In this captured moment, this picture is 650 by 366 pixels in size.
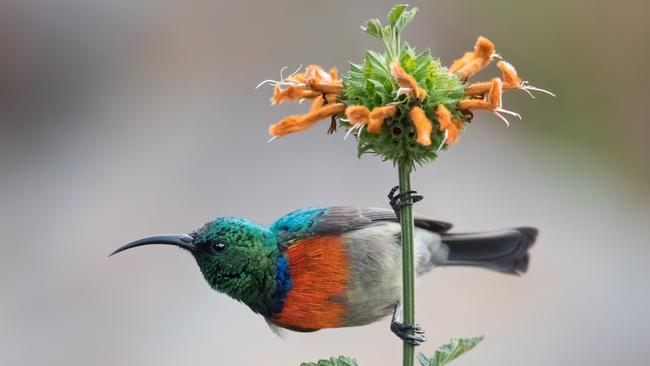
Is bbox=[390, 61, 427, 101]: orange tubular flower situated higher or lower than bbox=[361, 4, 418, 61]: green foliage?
lower

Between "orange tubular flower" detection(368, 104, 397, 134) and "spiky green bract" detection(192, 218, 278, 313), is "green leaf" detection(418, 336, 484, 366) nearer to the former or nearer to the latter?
"orange tubular flower" detection(368, 104, 397, 134)

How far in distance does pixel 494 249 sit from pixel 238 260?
125cm

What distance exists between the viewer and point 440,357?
1538 millimetres

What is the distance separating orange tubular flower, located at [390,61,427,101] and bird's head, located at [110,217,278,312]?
77 cm

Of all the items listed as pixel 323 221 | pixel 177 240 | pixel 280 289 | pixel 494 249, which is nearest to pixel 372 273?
pixel 323 221

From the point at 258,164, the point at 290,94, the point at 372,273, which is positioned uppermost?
the point at 258,164

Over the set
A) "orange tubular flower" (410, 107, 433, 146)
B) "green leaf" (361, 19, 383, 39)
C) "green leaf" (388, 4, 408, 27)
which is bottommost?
"orange tubular flower" (410, 107, 433, 146)

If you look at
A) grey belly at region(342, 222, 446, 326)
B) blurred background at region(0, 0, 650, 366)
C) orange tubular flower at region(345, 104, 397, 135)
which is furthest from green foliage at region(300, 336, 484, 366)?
blurred background at region(0, 0, 650, 366)

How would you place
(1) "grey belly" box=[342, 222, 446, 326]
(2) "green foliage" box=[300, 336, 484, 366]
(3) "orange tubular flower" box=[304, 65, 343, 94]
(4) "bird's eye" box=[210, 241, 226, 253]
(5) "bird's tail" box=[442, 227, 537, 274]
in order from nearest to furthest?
(2) "green foliage" box=[300, 336, 484, 366], (3) "orange tubular flower" box=[304, 65, 343, 94], (4) "bird's eye" box=[210, 241, 226, 253], (1) "grey belly" box=[342, 222, 446, 326], (5) "bird's tail" box=[442, 227, 537, 274]

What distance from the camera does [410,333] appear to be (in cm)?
158

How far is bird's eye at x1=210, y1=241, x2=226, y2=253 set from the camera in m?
Answer: 2.07

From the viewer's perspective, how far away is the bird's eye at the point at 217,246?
2.07 metres

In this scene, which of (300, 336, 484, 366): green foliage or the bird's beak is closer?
(300, 336, 484, 366): green foliage

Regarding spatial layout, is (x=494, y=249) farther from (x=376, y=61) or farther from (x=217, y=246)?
(x=376, y=61)
